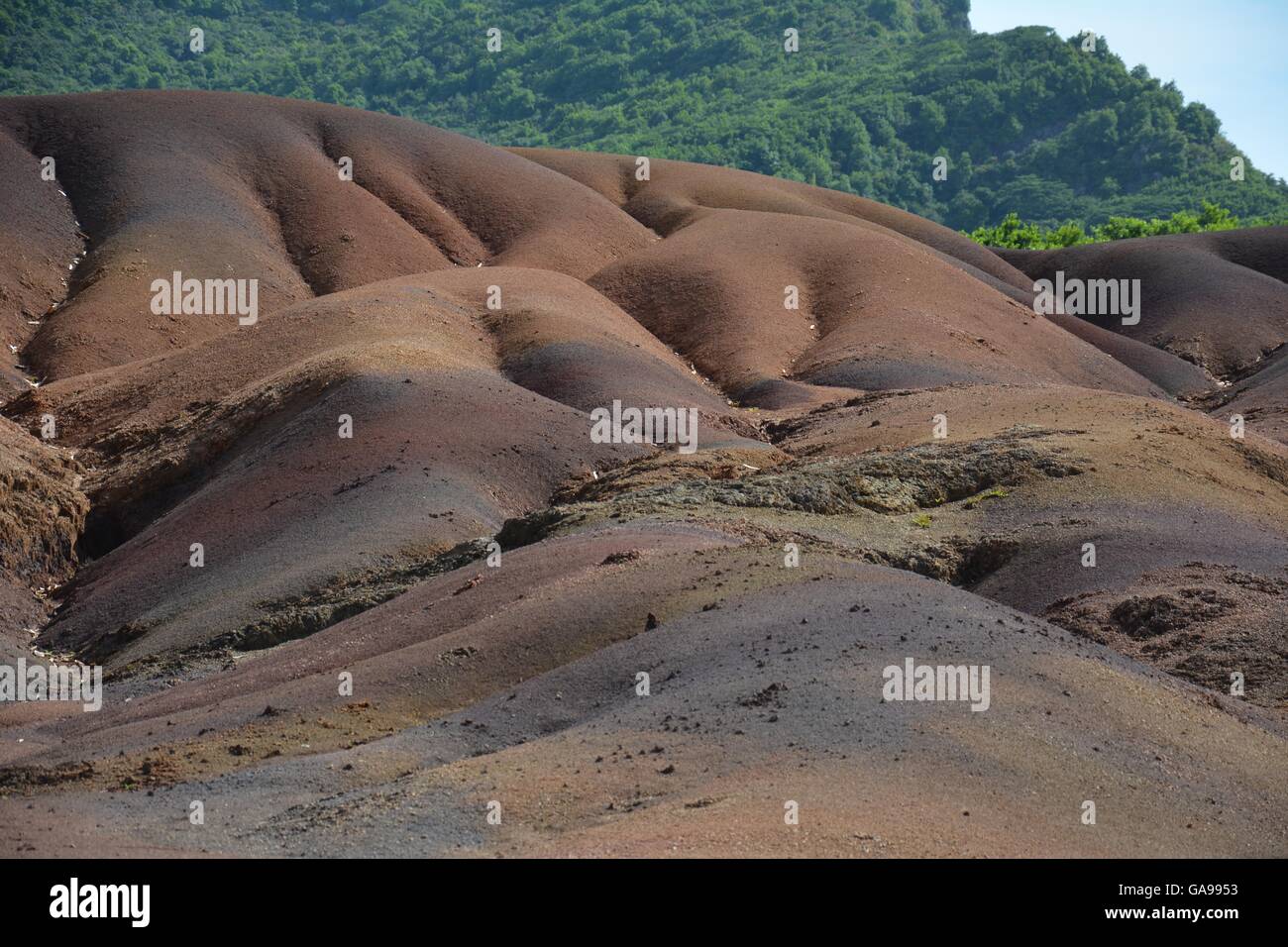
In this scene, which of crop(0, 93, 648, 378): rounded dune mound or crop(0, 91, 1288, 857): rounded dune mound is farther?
crop(0, 93, 648, 378): rounded dune mound

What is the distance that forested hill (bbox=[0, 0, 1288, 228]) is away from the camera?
518 ft

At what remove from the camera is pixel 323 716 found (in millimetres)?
19312

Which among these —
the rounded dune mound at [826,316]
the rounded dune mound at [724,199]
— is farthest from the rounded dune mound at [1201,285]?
the rounded dune mound at [826,316]

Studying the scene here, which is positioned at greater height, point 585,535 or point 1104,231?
point 1104,231

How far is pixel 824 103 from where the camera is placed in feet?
555

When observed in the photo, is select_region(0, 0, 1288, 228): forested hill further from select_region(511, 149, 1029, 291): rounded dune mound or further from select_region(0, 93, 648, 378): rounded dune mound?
select_region(0, 93, 648, 378): rounded dune mound

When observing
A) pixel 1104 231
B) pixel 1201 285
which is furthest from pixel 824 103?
pixel 1201 285

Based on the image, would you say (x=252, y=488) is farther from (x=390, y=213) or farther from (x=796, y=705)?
(x=390, y=213)

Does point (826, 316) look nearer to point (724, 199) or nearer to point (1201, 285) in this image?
point (724, 199)

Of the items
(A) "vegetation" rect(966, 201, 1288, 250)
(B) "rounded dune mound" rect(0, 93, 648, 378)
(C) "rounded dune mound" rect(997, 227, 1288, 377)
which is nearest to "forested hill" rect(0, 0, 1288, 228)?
(A) "vegetation" rect(966, 201, 1288, 250)

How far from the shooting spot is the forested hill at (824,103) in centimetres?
15788
